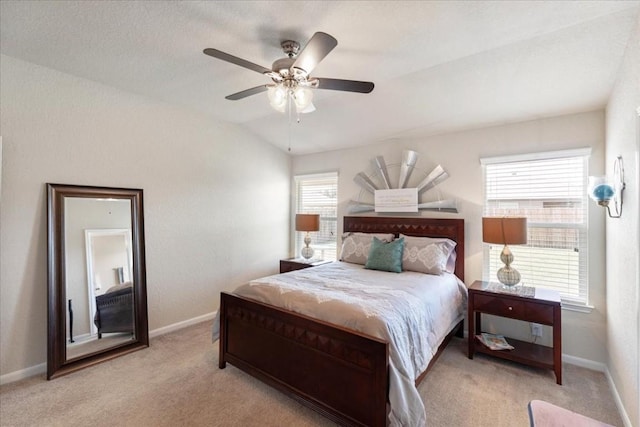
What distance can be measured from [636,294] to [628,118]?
1129 millimetres

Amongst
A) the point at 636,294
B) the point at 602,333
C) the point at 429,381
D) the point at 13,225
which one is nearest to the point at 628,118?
the point at 636,294

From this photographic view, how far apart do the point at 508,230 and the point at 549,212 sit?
62 cm

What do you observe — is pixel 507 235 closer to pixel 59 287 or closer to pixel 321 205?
pixel 321 205

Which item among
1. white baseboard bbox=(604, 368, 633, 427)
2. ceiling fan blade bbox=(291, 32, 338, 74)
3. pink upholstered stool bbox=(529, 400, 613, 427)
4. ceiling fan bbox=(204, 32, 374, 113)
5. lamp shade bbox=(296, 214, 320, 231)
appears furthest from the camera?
lamp shade bbox=(296, 214, 320, 231)

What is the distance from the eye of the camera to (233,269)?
4.09 metres

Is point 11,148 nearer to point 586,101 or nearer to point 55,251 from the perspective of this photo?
point 55,251

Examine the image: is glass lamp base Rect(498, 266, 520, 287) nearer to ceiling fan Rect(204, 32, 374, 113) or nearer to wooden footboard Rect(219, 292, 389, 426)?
wooden footboard Rect(219, 292, 389, 426)

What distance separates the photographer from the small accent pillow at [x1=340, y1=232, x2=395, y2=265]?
352 centimetres

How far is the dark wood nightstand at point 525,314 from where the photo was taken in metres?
2.39

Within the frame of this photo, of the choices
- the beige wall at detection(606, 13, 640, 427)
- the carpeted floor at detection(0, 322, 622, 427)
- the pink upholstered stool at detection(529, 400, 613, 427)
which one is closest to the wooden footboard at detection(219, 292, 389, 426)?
the carpeted floor at detection(0, 322, 622, 427)

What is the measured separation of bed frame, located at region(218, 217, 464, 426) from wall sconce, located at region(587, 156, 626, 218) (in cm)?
195

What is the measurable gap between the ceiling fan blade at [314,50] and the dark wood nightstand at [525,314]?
2.47 metres

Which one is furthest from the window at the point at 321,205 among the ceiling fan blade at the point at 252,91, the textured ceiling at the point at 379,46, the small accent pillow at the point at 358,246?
the ceiling fan blade at the point at 252,91

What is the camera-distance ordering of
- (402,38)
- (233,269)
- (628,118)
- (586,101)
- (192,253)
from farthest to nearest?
1. (233,269)
2. (192,253)
3. (586,101)
4. (402,38)
5. (628,118)
